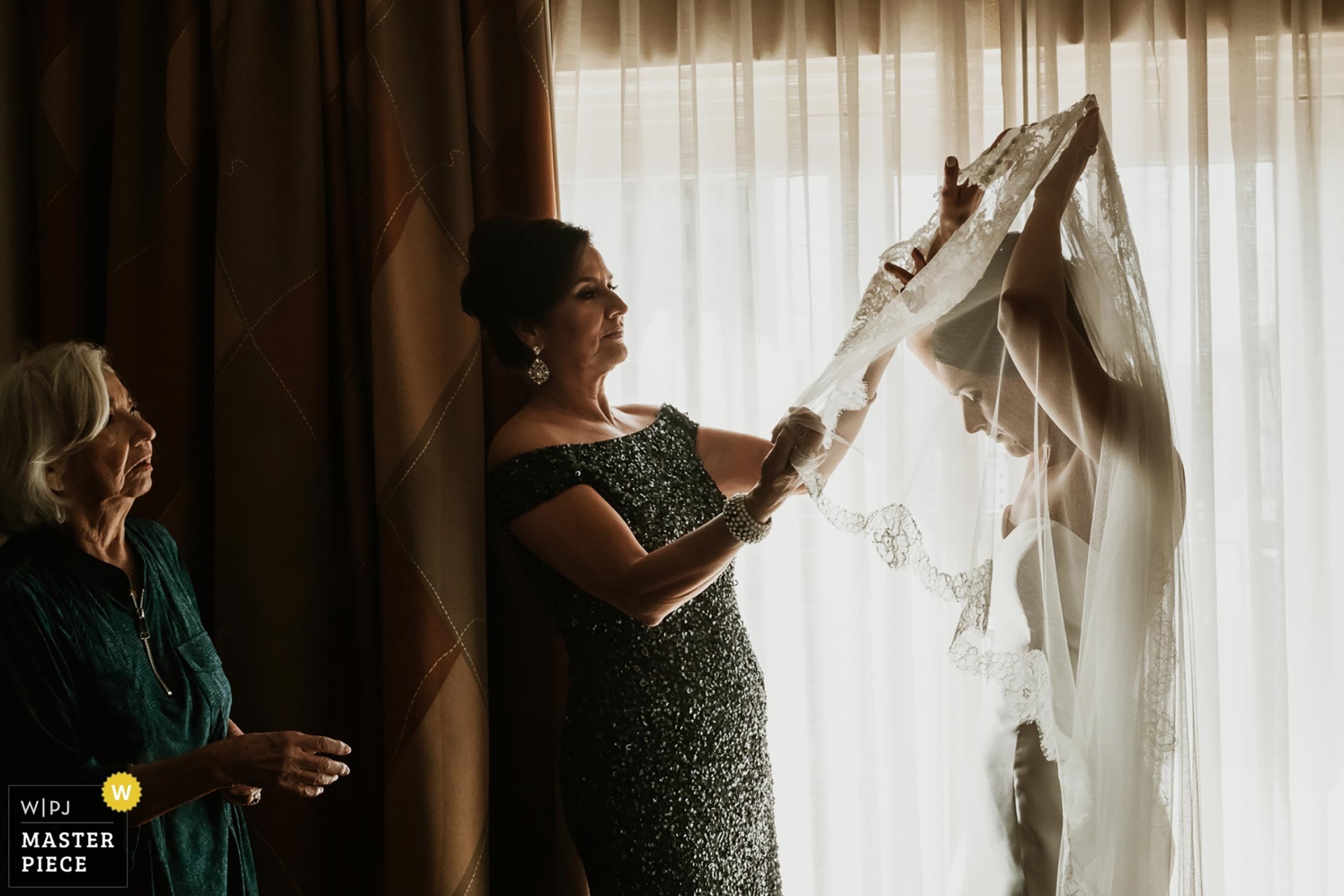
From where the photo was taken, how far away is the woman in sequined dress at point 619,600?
1.47 m

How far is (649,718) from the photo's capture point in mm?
1496

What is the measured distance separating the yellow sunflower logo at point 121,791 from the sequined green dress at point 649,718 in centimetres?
63

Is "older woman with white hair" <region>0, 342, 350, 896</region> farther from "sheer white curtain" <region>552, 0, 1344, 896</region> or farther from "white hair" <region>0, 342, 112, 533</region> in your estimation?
"sheer white curtain" <region>552, 0, 1344, 896</region>

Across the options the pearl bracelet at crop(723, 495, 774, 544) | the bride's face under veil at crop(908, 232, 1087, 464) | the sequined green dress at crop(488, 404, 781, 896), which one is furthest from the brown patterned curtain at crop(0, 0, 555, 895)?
the bride's face under veil at crop(908, 232, 1087, 464)

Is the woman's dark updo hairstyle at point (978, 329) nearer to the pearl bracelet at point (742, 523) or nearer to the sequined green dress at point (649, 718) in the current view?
the pearl bracelet at point (742, 523)

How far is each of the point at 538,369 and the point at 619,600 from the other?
0.45m

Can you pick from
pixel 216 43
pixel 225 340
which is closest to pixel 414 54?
pixel 216 43

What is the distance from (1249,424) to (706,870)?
1353mm

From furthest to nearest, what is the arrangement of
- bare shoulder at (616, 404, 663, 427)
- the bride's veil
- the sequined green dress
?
bare shoulder at (616, 404, 663, 427) → the sequined green dress → the bride's veil

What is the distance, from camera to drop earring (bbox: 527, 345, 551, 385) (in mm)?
1624

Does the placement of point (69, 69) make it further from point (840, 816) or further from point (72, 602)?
point (840, 816)

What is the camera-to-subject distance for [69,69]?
74.1 inches

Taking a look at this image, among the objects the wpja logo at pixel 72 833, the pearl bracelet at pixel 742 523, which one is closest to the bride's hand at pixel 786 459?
the pearl bracelet at pixel 742 523

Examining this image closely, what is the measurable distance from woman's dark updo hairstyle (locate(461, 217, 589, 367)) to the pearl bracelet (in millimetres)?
512
